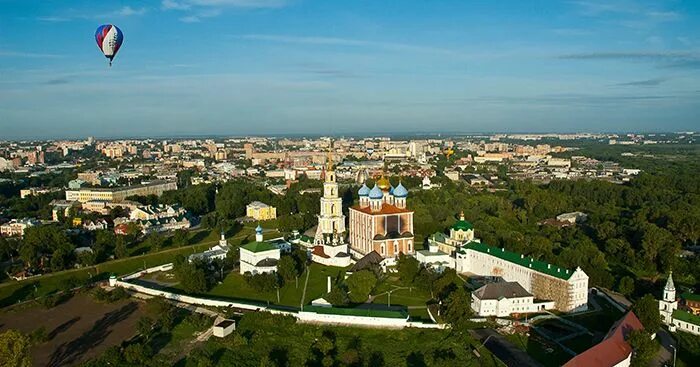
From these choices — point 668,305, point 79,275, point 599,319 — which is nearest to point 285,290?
point 79,275

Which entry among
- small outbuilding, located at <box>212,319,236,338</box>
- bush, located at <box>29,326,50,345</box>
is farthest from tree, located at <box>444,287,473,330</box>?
bush, located at <box>29,326,50,345</box>

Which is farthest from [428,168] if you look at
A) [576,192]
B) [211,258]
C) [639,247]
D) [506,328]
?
[506,328]

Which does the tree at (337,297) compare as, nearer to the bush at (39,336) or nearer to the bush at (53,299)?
the bush at (39,336)

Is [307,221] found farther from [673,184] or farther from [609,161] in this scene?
[609,161]

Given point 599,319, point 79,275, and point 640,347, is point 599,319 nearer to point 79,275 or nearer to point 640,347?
point 640,347

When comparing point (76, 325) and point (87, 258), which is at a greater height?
point (87, 258)

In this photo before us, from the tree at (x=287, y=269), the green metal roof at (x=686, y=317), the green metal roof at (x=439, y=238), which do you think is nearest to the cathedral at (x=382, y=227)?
the green metal roof at (x=439, y=238)

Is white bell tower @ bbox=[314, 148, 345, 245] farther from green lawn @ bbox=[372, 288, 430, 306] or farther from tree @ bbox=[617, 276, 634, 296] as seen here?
tree @ bbox=[617, 276, 634, 296]

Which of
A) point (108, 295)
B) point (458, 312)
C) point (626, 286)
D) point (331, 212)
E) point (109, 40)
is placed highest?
point (109, 40)

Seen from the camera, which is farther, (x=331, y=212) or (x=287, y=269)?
(x=331, y=212)
